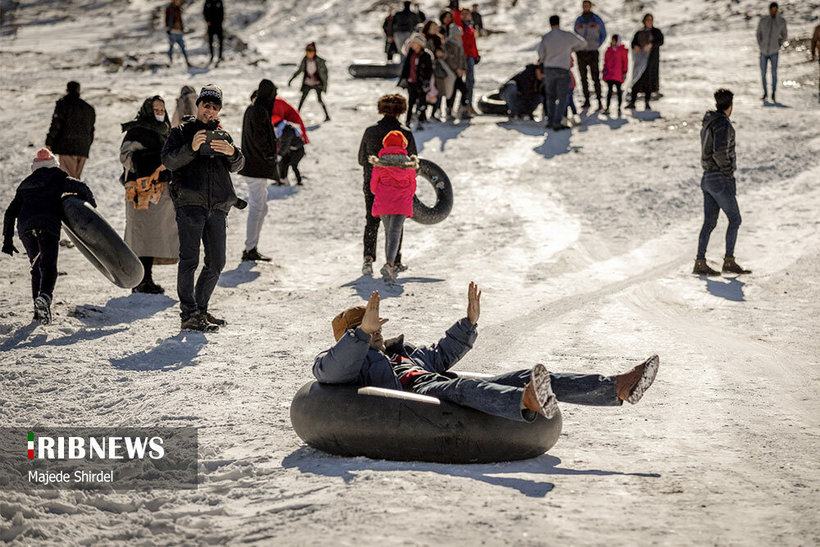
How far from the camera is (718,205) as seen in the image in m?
10.5

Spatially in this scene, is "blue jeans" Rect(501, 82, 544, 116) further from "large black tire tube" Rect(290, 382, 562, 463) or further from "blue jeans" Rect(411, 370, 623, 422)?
"large black tire tube" Rect(290, 382, 562, 463)

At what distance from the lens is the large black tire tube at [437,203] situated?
10719 mm

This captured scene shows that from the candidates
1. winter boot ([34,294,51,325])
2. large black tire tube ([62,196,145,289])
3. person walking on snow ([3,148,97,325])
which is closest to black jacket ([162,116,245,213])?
large black tire tube ([62,196,145,289])

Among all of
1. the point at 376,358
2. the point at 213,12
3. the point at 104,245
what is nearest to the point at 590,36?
the point at 213,12

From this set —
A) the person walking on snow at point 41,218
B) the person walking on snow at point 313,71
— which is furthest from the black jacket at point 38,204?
the person walking on snow at point 313,71

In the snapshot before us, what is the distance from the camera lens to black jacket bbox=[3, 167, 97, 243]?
805 cm

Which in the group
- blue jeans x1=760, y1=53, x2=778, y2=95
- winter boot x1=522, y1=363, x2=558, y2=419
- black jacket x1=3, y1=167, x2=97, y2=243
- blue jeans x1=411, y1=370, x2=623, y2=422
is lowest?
blue jeans x1=411, y1=370, x2=623, y2=422

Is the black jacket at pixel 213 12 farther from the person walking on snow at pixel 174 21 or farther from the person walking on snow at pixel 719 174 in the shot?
the person walking on snow at pixel 719 174

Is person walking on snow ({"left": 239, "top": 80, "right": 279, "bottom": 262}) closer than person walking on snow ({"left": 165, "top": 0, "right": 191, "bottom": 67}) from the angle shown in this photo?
Yes

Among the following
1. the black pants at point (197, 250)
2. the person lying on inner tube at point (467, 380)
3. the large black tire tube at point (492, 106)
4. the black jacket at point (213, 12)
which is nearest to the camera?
the person lying on inner tube at point (467, 380)

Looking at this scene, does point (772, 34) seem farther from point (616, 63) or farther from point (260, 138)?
point (260, 138)

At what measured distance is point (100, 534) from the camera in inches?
176

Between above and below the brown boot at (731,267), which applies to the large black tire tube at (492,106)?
above

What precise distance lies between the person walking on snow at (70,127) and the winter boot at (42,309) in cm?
493
